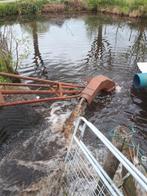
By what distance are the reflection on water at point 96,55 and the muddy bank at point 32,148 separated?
1153mm

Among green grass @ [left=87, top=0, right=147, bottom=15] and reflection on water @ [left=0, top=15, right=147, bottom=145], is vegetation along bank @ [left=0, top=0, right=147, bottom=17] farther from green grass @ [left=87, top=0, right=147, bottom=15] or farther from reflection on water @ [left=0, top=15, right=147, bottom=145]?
reflection on water @ [left=0, top=15, right=147, bottom=145]

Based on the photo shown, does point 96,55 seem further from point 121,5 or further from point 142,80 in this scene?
point 121,5

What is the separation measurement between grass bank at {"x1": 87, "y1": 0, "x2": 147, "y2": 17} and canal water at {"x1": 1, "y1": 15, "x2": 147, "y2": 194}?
3.00 feet

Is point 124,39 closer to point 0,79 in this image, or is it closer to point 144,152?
point 0,79

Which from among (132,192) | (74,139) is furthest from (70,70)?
Result: (132,192)

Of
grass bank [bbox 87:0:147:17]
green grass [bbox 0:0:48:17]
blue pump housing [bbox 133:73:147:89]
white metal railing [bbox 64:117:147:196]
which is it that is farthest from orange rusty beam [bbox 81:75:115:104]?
green grass [bbox 0:0:48:17]

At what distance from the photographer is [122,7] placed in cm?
2022

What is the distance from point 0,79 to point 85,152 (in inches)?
216

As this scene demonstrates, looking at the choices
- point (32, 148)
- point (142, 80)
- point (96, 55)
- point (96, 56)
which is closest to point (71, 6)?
point (96, 55)

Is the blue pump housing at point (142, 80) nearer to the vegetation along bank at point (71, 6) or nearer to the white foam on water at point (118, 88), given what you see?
the white foam on water at point (118, 88)

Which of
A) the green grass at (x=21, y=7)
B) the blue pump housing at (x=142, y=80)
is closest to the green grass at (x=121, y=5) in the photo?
the green grass at (x=21, y=7)

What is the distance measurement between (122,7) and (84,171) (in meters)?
17.7

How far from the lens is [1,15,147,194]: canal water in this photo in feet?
26.2

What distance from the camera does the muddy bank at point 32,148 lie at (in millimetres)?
5344
